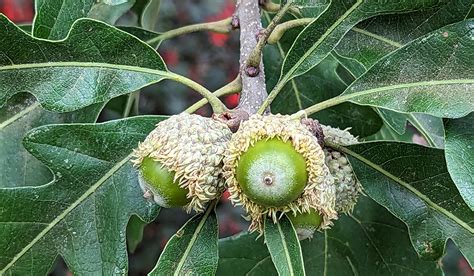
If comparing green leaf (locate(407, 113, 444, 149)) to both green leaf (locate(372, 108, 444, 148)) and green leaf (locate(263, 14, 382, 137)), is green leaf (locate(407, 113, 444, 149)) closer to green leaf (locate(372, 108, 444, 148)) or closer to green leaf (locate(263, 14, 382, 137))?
green leaf (locate(372, 108, 444, 148))

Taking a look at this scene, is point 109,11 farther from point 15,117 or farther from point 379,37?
point 379,37

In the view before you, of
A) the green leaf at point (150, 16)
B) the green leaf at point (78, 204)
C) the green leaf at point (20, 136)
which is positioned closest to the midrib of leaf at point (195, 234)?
the green leaf at point (78, 204)

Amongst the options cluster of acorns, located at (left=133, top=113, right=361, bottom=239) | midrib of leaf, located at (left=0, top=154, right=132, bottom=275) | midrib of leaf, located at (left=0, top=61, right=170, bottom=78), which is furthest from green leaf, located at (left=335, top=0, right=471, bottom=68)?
midrib of leaf, located at (left=0, top=154, right=132, bottom=275)

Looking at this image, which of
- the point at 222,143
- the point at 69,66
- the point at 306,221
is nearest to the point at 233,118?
the point at 222,143

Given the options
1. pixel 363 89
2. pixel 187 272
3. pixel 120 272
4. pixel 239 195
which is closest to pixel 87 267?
pixel 120 272

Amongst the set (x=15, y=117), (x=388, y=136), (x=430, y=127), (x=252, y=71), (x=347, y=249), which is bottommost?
(x=347, y=249)

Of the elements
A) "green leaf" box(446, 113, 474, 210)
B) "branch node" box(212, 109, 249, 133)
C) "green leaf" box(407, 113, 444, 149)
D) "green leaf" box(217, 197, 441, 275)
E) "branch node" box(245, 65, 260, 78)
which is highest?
"branch node" box(245, 65, 260, 78)

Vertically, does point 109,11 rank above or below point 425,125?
above
